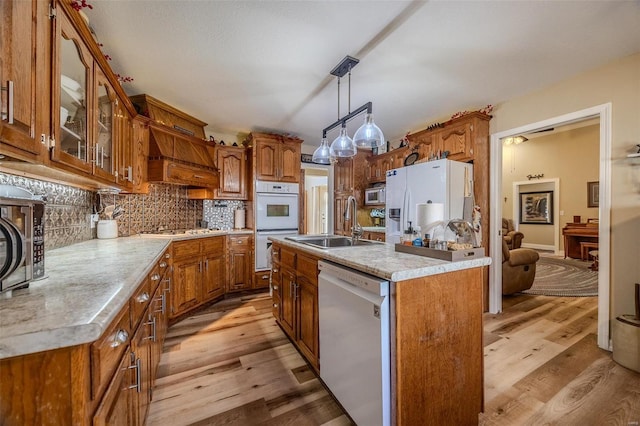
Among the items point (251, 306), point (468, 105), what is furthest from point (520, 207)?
point (251, 306)

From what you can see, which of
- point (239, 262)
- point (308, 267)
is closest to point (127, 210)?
point (239, 262)

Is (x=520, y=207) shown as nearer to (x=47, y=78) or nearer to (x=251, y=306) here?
(x=251, y=306)

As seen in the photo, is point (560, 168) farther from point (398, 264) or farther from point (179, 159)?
point (179, 159)

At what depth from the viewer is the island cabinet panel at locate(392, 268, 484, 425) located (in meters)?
1.17

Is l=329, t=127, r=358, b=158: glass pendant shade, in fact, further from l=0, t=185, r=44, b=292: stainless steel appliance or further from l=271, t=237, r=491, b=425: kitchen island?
l=0, t=185, r=44, b=292: stainless steel appliance

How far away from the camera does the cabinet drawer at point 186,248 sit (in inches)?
106

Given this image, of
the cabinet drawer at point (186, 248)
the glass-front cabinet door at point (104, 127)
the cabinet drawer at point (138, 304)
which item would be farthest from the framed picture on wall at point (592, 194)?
the glass-front cabinet door at point (104, 127)

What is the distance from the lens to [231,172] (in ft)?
12.7

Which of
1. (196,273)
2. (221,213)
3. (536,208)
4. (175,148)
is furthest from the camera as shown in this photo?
(536,208)

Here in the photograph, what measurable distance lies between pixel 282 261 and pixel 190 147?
6.81ft

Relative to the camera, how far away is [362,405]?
1.29m

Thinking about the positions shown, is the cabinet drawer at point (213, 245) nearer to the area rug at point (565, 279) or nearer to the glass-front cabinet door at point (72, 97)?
the glass-front cabinet door at point (72, 97)

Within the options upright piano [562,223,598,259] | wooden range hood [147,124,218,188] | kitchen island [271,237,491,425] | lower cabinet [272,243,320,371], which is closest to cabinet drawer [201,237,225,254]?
wooden range hood [147,124,218,188]

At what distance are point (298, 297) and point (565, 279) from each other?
4.91m
